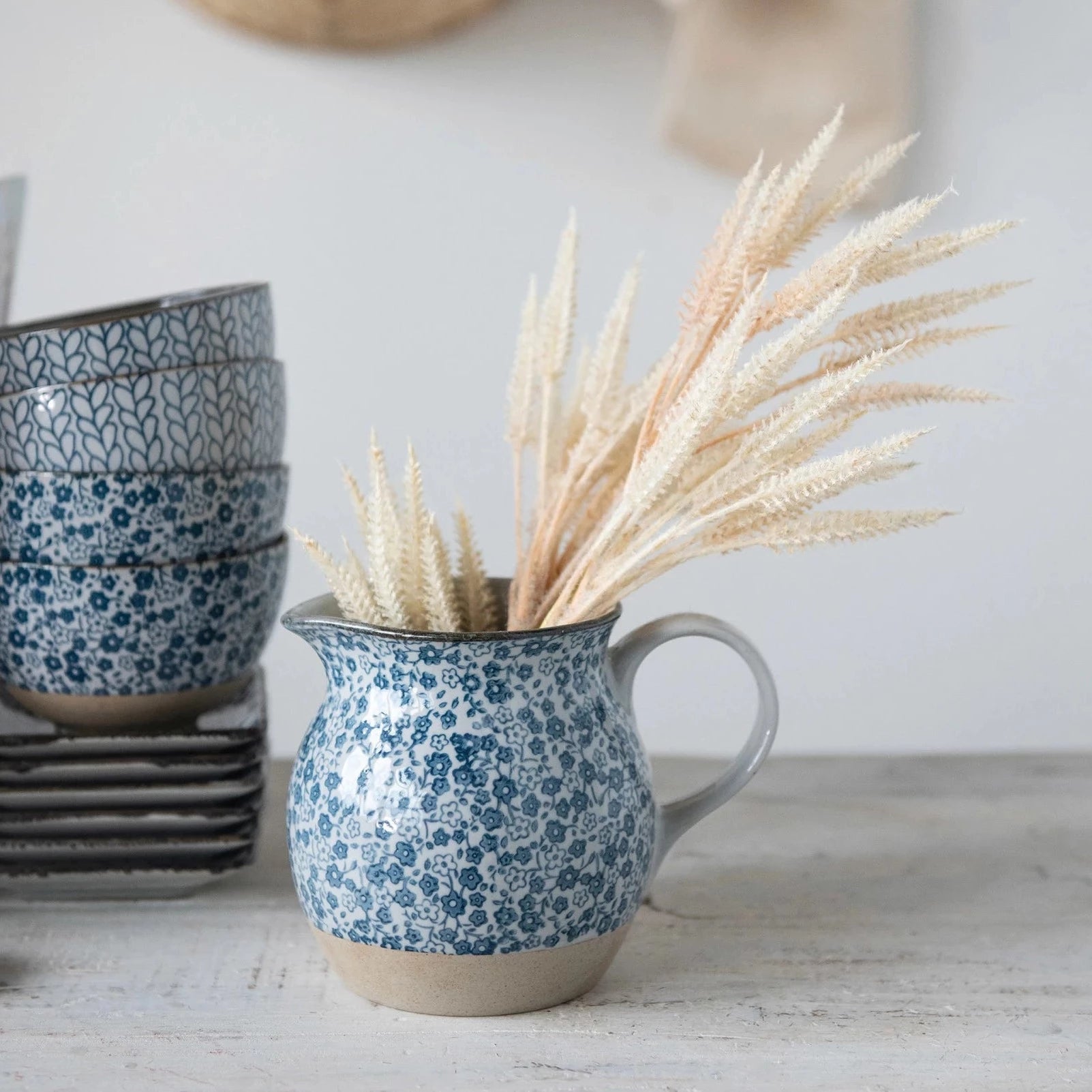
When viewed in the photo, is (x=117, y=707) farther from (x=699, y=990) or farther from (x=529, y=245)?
(x=529, y=245)

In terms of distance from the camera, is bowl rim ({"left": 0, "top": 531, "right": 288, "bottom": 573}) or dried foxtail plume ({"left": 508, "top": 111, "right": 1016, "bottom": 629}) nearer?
dried foxtail plume ({"left": 508, "top": 111, "right": 1016, "bottom": 629})

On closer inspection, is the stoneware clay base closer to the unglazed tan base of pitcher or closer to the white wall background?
the unglazed tan base of pitcher

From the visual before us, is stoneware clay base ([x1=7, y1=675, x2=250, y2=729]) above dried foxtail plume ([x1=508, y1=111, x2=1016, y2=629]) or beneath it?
beneath

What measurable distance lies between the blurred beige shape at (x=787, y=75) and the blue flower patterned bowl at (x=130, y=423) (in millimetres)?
521

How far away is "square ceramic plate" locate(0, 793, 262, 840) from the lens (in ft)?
1.76

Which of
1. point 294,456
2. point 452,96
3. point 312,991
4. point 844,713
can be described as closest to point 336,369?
point 294,456

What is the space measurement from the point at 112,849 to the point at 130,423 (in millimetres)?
176

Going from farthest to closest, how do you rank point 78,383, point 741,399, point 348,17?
point 348,17
point 78,383
point 741,399

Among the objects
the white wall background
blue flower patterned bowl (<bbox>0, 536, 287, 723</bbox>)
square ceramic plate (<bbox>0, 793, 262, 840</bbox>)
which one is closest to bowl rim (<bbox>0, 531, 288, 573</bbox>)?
blue flower patterned bowl (<bbox>0, 536, 287, 723</bbox>)

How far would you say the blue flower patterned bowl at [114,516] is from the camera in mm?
528

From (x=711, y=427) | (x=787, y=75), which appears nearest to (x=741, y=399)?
(x=711, y=427)

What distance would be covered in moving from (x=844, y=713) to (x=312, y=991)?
0.73 metres

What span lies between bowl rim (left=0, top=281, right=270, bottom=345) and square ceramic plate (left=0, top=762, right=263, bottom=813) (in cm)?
A: 19

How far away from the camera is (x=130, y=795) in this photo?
543 millimetres
